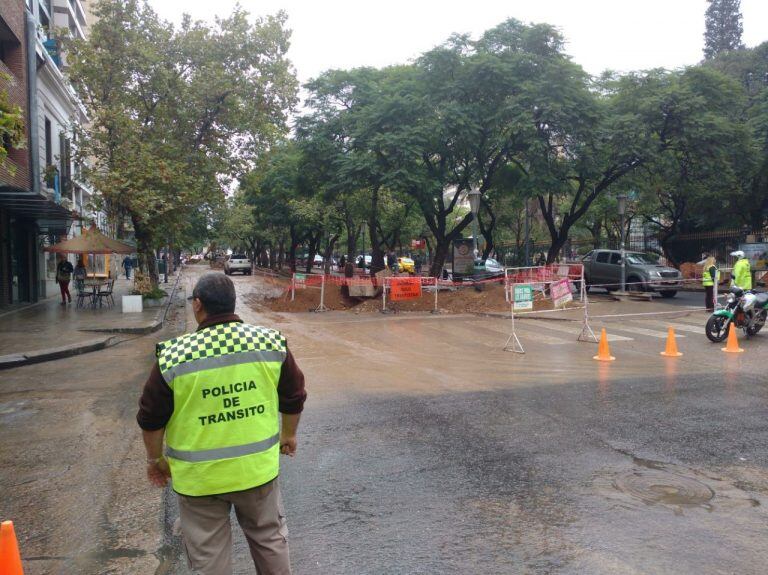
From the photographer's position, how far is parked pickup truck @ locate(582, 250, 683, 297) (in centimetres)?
2266

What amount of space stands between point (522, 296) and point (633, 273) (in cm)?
1333

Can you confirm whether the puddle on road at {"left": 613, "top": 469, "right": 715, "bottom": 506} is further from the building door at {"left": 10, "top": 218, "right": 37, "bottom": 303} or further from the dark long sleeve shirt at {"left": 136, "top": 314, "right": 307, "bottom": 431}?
the building door at {"left": 10, "top": 218, "right": 37, "bottom": 303}

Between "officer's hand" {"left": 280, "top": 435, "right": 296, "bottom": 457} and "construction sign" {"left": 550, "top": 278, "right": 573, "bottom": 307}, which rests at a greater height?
"construction sign" {"left": 550, "top": 278, "right": 573, "bottom": 307}

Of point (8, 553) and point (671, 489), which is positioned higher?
point (8, 553)

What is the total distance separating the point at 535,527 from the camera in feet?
13.4

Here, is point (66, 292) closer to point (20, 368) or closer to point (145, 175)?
point (145, 175)

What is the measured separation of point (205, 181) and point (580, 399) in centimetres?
1795

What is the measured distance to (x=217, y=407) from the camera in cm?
270

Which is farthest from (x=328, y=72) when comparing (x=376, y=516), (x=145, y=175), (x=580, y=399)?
(x=376, y=516)

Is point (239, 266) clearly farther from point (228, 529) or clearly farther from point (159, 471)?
point (228, 529)

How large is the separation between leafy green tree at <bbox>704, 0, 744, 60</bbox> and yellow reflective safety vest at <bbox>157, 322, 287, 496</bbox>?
195 ft

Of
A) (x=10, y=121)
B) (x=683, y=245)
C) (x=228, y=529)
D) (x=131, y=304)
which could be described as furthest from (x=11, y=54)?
(x=683, y=245)

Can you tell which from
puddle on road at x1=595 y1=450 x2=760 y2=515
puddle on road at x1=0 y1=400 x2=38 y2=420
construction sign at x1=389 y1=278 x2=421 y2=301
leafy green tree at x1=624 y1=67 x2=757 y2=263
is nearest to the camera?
puddle on road at x1=595 y1=450 x2=760 y2=515

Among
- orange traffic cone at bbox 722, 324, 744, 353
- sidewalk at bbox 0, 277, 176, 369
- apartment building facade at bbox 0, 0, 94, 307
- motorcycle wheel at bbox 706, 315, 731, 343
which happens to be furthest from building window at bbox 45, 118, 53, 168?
orange traffic cone at bbox 722, 324, 744, 353
